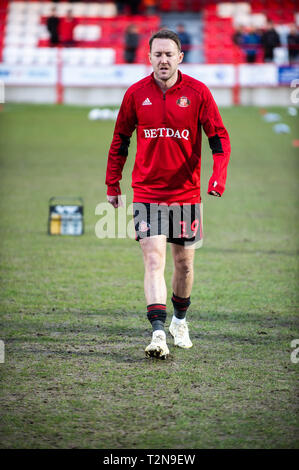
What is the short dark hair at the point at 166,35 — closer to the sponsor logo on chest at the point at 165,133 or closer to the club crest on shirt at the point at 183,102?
the club crest on shirt at the point at 183,102

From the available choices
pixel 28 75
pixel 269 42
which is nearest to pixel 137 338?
pixel 28 75

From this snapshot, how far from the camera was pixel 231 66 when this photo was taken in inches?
1150

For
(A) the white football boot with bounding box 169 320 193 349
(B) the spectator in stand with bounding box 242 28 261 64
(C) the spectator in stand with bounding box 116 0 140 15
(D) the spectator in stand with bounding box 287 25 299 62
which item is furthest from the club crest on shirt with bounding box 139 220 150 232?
(C) the spectator in stand with bounding box 116 0 140 15

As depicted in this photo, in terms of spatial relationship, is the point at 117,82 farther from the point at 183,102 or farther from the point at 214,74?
the point at 183,102

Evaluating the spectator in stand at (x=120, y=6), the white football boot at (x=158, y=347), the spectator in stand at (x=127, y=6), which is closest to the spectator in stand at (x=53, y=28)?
the spectator in stand at (x=127, y=6)

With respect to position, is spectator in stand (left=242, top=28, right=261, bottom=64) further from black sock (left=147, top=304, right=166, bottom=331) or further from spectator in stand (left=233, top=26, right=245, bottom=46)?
black sock (left=147, top=304, right=166, bottom=331)

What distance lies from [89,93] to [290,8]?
1363 centimetres

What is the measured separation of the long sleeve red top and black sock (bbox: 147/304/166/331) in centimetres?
75

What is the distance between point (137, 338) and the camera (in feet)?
20.1

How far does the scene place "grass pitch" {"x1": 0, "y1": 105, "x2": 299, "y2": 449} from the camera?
14.3 feet

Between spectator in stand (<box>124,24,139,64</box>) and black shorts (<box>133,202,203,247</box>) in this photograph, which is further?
spectator in stand (<box>124,24,139,64</box>)

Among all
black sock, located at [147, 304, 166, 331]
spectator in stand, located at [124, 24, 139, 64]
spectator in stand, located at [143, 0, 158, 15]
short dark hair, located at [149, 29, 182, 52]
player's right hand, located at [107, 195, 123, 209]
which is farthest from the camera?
spectator in stand, located at [143, 0, 158, 15]

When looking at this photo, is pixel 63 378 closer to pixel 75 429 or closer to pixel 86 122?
pixel 75 429
